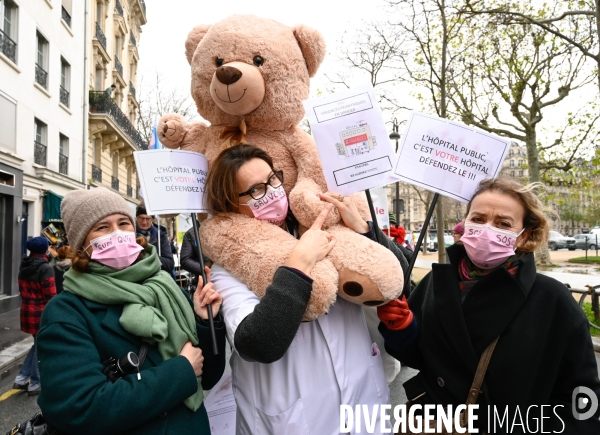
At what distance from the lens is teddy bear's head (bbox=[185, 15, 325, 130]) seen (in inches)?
79.4

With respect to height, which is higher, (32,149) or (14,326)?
(32,149)

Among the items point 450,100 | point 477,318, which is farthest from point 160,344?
point 450,100

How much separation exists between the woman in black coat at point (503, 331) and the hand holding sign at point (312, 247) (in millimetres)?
383

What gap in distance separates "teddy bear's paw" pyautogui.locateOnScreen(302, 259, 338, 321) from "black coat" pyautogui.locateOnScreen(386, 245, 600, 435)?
1.67 feet

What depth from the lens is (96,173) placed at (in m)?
20.9

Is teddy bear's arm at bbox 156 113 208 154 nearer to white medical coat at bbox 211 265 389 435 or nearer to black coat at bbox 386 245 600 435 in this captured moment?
white medical coat at bbox 211 265 389 435

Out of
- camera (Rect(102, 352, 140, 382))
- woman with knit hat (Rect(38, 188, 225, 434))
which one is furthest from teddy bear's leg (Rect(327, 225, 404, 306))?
camera (Rect(102, 352, 140, 382))

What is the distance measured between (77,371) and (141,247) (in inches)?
24.1

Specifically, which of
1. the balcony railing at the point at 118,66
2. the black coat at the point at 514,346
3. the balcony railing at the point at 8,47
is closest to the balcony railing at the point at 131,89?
the balcony railing at the point at 118,66

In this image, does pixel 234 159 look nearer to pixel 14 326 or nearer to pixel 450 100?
pixel 14 326

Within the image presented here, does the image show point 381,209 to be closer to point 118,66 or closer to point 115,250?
point 115,250

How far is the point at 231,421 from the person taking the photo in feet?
7.15

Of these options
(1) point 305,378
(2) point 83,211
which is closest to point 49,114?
(2) point 83,211

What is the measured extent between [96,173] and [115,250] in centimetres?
2122
